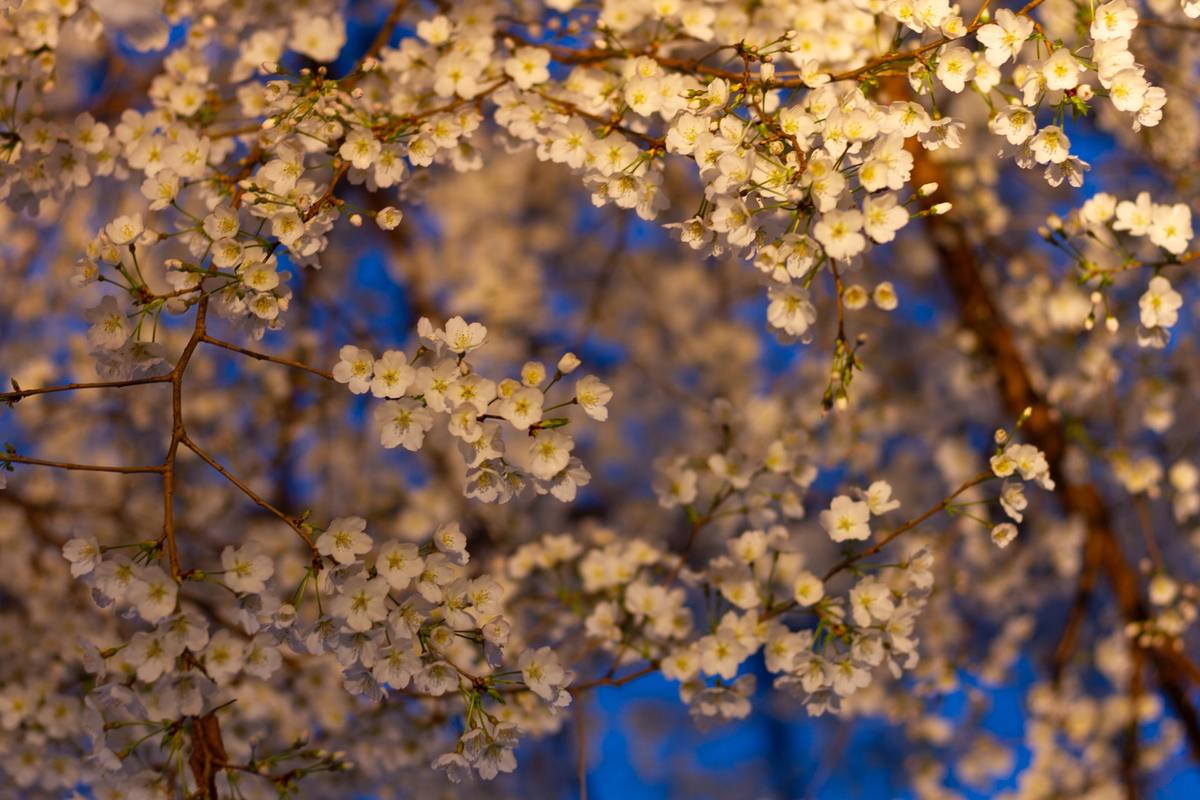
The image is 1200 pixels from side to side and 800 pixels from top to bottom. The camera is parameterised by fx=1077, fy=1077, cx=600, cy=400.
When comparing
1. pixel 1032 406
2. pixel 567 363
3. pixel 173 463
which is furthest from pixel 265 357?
pixel 1032 406

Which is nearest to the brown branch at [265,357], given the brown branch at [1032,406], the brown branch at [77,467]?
the brown branch at [77,467]

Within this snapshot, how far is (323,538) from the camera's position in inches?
37.1

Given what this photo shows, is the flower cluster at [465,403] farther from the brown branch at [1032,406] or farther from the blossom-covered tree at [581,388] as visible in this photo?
the brown branch at [1032,406]

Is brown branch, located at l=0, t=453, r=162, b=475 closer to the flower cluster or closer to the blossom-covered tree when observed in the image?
the blossom-covered tree

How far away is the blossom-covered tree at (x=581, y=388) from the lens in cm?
98

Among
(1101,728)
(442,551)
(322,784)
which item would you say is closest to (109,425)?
(322,784)

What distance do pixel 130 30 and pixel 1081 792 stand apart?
2087mm

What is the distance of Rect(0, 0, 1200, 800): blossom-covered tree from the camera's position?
0.98m

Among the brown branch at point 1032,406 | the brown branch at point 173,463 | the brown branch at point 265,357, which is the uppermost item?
the brown branch at point 265,357

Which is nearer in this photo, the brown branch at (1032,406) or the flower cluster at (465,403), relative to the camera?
the flower cluster at (465,403)

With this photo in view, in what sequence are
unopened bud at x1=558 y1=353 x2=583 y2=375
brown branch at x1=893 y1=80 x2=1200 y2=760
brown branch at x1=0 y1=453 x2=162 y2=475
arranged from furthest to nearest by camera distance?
brown branch at x1=893 y1=80 x2=1200 y2=760
unopened bud at x1=558 y1=353 x2=583 y2=375
brown branch at x1=0 y1=453 x2=162 y2=475

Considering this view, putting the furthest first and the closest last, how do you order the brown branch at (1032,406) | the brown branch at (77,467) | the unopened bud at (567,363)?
the brown branch at (1032,406) → the unopened bud at (567,363) → the brown branch at (77,467)

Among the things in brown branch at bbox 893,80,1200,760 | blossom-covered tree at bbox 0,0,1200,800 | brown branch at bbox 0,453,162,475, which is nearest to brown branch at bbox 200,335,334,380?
blossom-covered tree at bbox 0,0,1200,800

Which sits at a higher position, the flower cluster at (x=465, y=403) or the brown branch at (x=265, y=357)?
the brown branch at (x=265, y=357)
